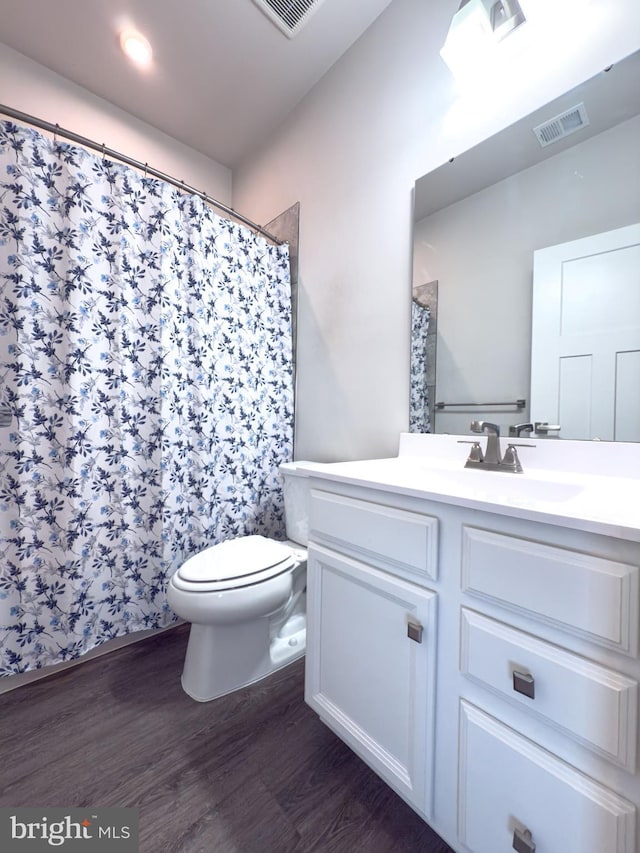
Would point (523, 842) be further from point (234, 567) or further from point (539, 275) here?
point (539, 275)

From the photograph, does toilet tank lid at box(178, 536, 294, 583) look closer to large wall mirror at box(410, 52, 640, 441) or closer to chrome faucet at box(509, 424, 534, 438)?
large wall mirror at box(410, 52, 640, 441)

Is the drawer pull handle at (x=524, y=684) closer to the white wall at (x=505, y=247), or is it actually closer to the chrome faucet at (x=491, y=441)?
the chrome faucet at (x=491, y=441)

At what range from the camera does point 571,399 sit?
3.34ft

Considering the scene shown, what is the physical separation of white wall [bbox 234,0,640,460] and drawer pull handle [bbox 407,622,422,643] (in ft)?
2.53

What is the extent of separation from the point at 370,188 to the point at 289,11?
761 mm

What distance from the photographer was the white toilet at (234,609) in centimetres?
118

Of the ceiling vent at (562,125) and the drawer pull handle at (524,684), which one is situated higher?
the ceiling vent at (562,125)

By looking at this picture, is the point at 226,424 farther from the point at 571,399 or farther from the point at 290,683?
the point at 571,399

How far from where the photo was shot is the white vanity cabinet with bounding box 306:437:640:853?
0.53 metres

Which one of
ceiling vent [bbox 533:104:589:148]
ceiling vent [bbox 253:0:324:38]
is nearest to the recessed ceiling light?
ceiling vent [bbox 253:0:324:38]

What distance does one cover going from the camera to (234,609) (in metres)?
1.18

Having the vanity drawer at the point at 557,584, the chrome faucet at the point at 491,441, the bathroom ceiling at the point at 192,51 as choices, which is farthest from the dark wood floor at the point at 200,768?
the bathroom ceiling at the point at 192,51

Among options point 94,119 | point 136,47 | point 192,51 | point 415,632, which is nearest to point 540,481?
point 415,632

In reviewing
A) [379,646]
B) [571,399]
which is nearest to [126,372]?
[379,646]
